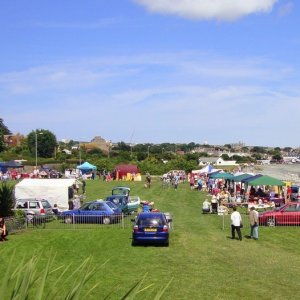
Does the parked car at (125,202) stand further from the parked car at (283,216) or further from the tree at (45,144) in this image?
the tree at (45,144)

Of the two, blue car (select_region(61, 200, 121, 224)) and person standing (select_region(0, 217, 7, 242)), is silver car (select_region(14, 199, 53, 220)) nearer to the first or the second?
blue car (select_region(61, 200, 121, 224))

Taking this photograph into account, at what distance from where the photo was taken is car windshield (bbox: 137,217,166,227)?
20.7m

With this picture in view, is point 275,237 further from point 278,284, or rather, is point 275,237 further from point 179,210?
point 179,210

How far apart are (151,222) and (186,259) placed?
9.20 ft

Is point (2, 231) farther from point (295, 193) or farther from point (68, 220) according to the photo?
point (295, 193)

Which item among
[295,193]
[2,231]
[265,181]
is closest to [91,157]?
[295,193]

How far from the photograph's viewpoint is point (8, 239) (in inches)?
896

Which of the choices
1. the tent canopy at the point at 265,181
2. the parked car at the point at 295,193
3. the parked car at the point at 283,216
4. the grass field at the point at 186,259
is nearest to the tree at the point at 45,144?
the parked car at the point at 295,193

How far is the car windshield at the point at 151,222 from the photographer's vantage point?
20.7 m

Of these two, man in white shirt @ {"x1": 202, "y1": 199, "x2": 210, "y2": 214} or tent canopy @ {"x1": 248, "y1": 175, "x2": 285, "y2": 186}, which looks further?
tent canopy @ {"x1": 248, "y1": 175, "x2": 285, "y2": 186}

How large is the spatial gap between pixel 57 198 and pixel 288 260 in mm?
18843

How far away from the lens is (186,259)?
60.6ft

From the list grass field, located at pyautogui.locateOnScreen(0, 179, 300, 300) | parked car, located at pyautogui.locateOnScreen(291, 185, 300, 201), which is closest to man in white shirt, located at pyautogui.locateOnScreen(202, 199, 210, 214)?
grass field, located at pyautogui.locateOnScreen(0, 179, 300, 300)

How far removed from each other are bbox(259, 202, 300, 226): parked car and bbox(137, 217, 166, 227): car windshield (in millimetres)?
8169
